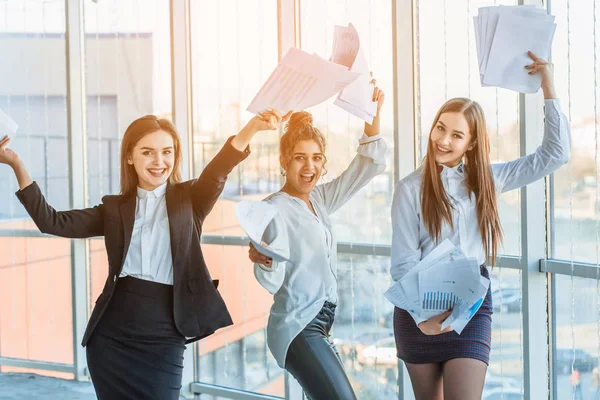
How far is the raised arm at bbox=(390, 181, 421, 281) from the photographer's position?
87.0 inches

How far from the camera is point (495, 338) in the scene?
2998 millimetres

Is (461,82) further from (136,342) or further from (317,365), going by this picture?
(136,342)

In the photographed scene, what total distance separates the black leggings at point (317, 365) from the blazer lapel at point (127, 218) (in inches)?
25.2

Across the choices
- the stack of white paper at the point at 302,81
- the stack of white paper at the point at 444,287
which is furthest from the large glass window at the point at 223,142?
the stack of white paper at the point at 444,287

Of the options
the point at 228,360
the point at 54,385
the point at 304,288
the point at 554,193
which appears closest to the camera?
the point at 304,288

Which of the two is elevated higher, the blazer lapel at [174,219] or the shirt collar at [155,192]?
the shirt collar at [155,192]

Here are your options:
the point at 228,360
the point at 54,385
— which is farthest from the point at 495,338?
the point at 54,385

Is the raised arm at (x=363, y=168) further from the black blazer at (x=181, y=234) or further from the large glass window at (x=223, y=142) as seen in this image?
the large glass window at (x=223, y=142)

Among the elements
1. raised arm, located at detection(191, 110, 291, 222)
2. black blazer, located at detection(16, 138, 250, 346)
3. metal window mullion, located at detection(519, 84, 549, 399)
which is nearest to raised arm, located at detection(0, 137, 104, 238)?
black blazer, located at detection(16, 138, 250, 346)

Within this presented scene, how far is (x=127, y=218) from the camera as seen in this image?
95.6 inches

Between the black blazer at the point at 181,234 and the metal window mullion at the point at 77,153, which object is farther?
the metal window mullion at the point at 77,153

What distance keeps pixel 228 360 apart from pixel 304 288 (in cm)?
187

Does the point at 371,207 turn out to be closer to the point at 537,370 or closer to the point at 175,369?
the point at 537,370

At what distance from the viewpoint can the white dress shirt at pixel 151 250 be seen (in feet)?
7.86
